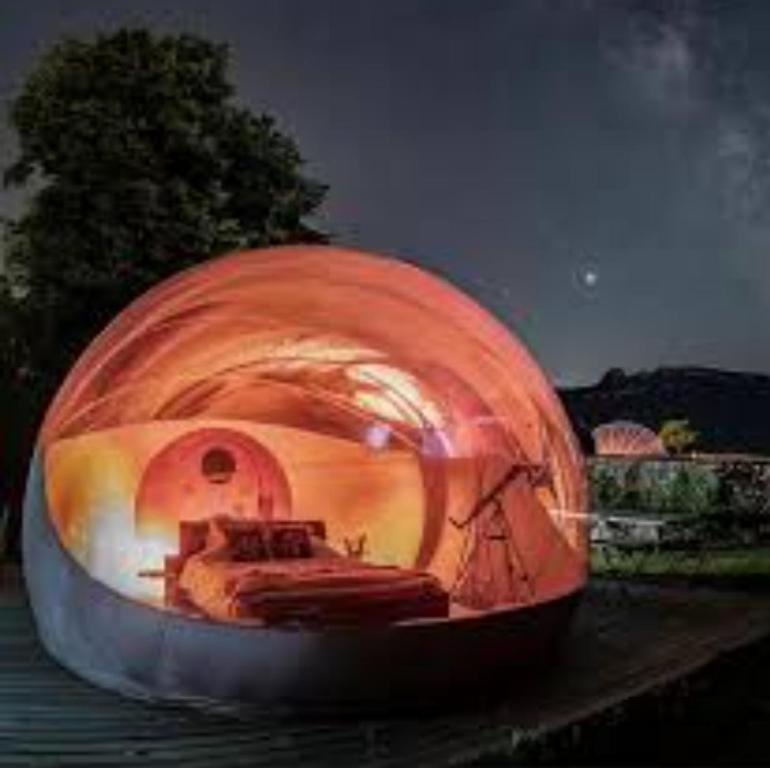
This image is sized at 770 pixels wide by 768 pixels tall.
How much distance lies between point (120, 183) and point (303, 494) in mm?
8445

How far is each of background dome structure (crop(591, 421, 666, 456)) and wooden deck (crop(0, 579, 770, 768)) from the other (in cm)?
2192

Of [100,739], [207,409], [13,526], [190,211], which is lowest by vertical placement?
[100,739]

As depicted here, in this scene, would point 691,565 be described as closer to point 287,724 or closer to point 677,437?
point 287,724

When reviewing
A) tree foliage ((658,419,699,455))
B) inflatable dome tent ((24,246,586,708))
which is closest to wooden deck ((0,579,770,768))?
inflatable dome tent ((24,246,586,708))

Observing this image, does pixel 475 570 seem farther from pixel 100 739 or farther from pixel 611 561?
pixel 611 561

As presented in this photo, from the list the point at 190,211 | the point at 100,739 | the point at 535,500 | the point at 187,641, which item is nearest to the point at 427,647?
the point at 187,641

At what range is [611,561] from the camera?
16.3 metres

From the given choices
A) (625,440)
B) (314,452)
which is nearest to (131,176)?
(314,452)

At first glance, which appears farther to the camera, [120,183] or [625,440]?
[625,440]

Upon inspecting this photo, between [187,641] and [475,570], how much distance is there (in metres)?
3.53

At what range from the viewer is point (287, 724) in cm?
779

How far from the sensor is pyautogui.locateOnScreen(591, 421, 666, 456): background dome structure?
32188mm

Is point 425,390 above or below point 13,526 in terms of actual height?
above

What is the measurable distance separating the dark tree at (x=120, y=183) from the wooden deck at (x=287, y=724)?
9356mm
